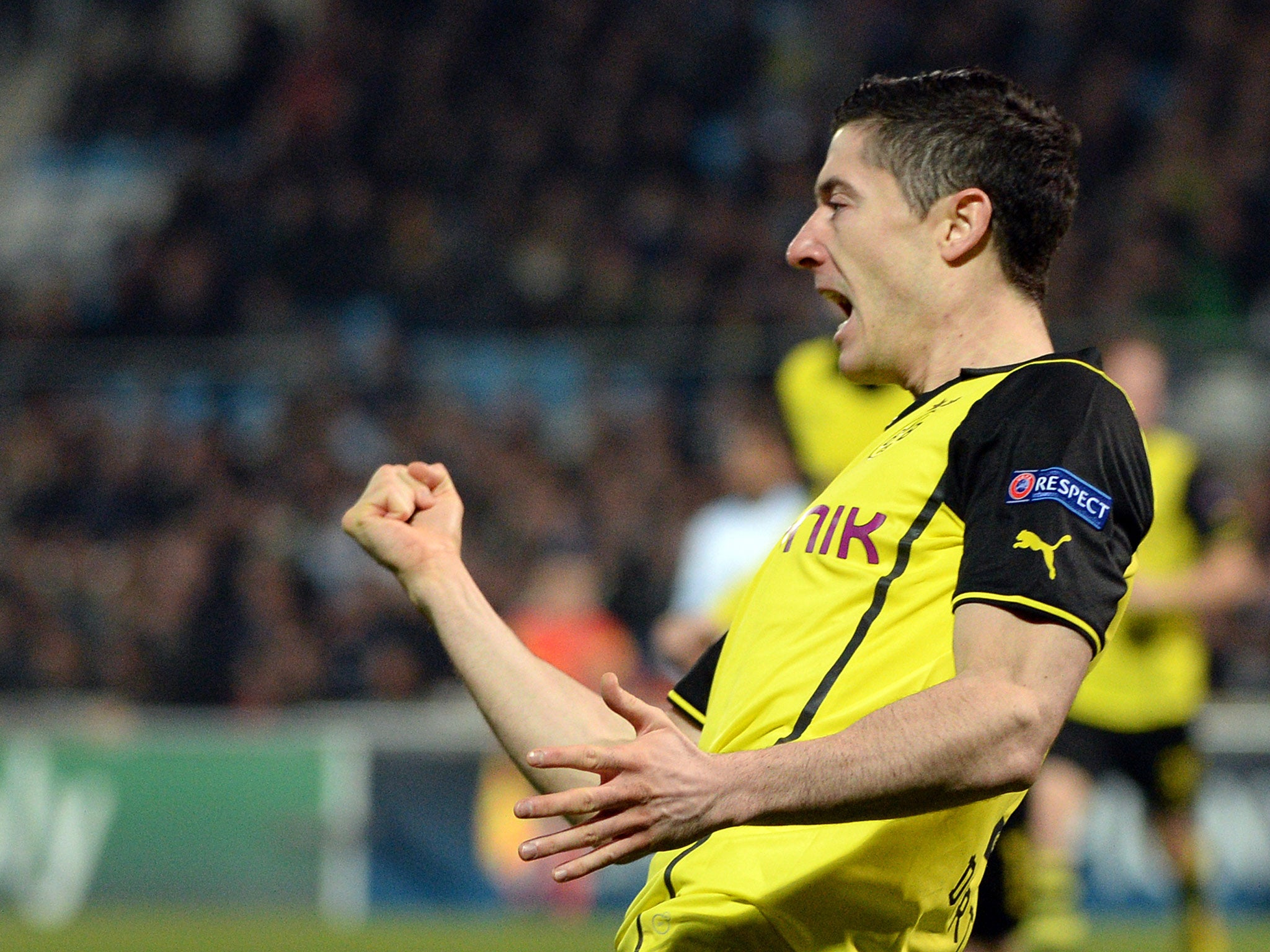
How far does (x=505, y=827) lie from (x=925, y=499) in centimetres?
834

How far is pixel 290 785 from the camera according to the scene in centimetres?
1060

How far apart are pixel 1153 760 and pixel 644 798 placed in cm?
560

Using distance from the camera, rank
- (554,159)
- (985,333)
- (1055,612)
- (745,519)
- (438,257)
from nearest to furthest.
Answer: (1055,612)
(985,333)
(745,519)
(438,257)
(554,159)

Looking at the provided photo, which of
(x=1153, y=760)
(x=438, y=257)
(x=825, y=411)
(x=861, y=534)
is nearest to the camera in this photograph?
(x=861, y=534)

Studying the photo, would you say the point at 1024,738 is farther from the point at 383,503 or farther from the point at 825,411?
the point at 825,411

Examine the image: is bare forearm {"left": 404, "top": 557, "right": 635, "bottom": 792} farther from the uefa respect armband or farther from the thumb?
the uefa respect armband

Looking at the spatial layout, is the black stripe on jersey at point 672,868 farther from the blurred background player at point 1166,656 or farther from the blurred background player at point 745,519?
the blurred background player at point 1166,656

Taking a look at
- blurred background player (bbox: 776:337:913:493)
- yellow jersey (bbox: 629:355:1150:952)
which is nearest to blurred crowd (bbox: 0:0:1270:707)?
blurred background player (bbox: 776:337:913:493)

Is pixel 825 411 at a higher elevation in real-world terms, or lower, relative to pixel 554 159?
higher

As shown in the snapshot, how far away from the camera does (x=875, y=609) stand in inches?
86.8

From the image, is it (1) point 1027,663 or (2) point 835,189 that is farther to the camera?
(2) point 835,189

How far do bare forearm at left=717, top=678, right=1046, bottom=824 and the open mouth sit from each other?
2.23 ft

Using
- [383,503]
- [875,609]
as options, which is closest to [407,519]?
[383,503]

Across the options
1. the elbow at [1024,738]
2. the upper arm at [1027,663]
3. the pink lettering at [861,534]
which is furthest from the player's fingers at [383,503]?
the elbow at [1024,738]
